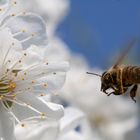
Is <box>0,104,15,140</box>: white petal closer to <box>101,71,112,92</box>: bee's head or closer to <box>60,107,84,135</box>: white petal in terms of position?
<box>101,71,112,92</box>: bee's head

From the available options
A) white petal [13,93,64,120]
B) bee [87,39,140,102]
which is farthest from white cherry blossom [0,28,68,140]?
bee [87,39,140,102]

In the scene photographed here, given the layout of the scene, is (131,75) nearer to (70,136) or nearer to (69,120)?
(69,120)

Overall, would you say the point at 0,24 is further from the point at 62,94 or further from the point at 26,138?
the point at 62,94

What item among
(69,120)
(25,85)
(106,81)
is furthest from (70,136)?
(106,81)

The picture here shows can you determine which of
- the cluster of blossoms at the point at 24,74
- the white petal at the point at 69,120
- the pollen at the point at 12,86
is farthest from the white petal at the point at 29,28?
the white petal at the point at 69,120

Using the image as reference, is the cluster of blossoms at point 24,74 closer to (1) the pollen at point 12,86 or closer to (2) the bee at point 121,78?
(1) the pollen at point 12,86
